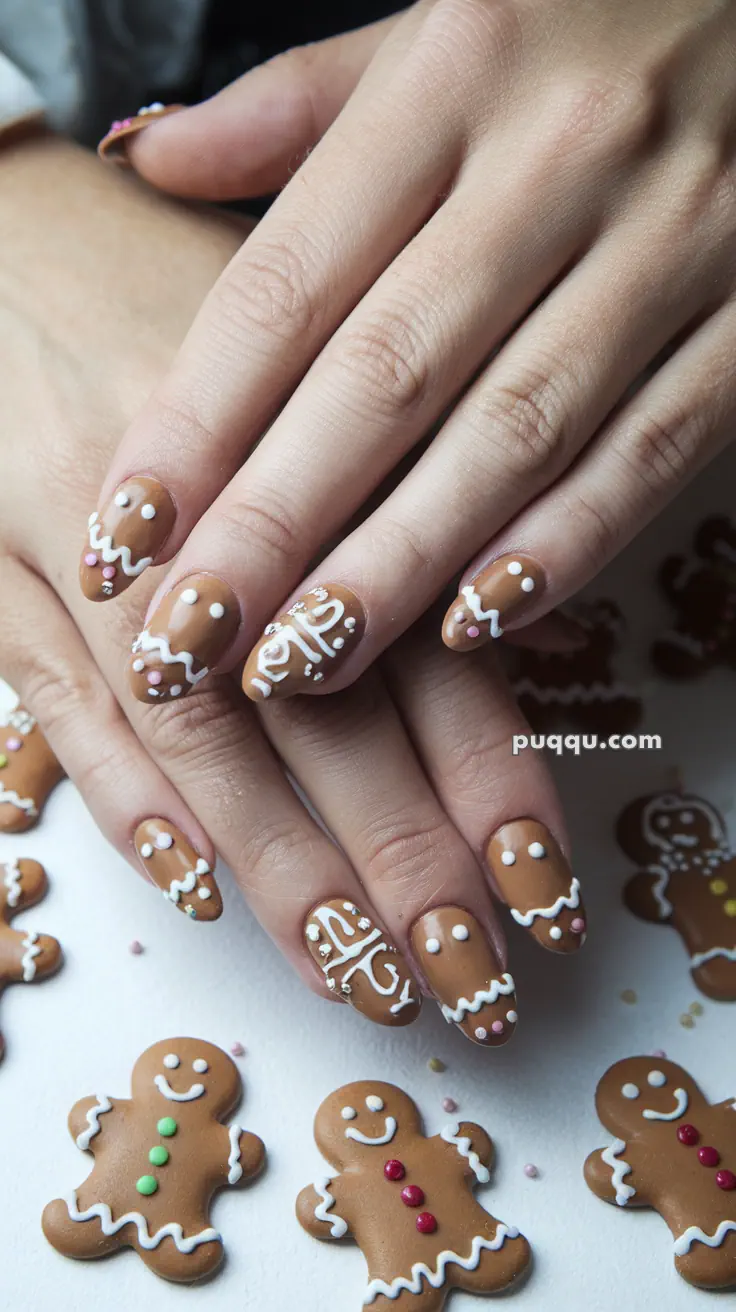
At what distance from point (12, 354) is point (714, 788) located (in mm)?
843

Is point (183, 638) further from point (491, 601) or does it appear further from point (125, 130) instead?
point (125, 130)

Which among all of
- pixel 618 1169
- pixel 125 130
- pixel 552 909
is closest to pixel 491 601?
pixel 552 909

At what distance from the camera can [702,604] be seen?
51.4 inches

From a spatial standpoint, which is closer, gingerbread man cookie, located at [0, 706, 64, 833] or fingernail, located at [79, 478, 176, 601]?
fingernail, located at [79, 478, 176, 601]

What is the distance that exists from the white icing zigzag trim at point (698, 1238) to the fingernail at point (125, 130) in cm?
110

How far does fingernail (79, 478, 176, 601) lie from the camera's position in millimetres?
886

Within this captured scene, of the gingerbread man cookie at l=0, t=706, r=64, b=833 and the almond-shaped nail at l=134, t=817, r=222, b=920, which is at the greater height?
the almond-shaped nail at l=134, t=817, r=222, b=920

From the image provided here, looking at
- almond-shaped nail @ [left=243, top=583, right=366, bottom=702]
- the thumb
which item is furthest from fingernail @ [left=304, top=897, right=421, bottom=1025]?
the thumb

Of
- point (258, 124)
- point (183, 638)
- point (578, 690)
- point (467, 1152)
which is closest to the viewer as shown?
point (183, 638)

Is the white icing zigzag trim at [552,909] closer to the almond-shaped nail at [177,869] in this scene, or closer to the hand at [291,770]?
the hand at [291,770]

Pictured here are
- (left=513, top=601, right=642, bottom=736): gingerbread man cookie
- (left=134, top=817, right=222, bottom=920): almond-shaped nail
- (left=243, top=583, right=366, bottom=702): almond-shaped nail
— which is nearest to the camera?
(left=243, top=583, right=366, bottom=702): almond-shaped nail

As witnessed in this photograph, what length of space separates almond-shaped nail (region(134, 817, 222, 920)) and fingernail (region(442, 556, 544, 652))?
29 cm

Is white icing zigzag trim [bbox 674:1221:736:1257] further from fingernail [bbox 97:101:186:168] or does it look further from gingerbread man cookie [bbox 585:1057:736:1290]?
fingernail [bbox 97:101:186:168]

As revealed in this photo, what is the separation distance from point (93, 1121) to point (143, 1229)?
9 cm
